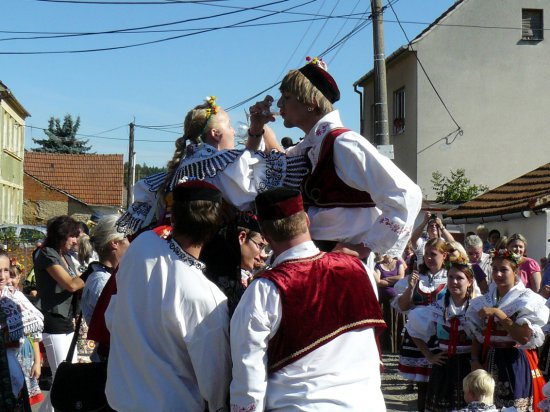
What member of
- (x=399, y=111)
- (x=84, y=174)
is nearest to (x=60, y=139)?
(x=84, y=174)

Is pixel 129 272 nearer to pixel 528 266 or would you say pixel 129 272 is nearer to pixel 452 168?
pixel 528 266

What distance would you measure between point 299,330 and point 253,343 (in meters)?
0.18

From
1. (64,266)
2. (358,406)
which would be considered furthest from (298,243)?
(64,266)

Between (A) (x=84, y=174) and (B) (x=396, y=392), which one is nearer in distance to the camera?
(B) (x=396, y=392)

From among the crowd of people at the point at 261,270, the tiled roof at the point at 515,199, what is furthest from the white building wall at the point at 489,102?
the crowd of people at the point at 261,270

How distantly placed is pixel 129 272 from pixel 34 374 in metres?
4.45

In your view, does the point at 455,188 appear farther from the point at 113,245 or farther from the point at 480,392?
the point at 113,245

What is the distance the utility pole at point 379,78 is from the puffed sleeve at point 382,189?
982cm

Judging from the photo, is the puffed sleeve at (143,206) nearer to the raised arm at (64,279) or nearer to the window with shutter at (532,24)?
the raised arm at (64,279)

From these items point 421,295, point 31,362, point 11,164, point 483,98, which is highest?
point 483,98

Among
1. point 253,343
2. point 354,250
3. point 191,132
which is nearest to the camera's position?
point 253,343

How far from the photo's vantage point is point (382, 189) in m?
3.72

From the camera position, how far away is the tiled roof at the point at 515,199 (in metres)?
16.0

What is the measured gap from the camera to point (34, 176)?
48031mm
